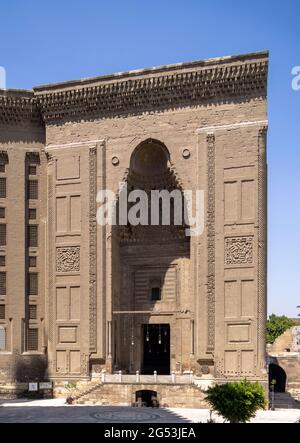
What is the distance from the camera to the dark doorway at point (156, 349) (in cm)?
2933

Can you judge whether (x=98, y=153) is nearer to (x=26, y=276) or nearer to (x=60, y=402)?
(x=26, y=276)

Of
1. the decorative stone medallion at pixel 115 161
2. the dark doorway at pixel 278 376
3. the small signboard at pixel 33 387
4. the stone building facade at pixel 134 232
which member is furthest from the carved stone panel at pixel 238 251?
the dark doorway at pixel 278 376

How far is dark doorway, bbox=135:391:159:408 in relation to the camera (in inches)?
987

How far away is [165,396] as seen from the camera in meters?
25.0

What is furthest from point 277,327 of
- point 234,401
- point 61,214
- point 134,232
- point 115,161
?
point 234,401

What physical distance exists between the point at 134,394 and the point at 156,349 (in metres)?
4.29

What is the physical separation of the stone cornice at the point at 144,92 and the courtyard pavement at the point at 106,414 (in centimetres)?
1381

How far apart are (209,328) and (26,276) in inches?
385

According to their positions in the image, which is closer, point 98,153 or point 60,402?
point 60,402

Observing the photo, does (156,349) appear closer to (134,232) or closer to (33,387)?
(134,232)

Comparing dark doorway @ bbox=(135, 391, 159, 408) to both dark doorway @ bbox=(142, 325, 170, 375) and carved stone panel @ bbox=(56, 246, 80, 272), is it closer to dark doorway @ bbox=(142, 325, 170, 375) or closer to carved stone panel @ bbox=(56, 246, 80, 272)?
dark doorway @ bbox=(142, 325, 170, 375)
